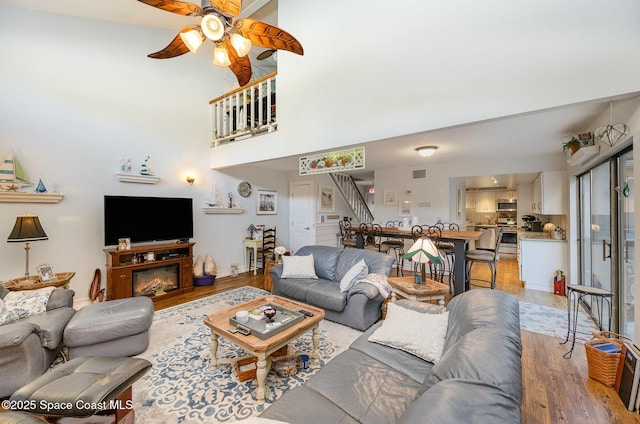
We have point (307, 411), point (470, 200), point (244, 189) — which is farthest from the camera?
point (470, 200)

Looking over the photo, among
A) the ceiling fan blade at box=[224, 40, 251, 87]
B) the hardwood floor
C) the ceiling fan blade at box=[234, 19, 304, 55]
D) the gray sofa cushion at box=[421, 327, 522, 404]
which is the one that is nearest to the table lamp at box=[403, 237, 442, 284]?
the hardwood floor

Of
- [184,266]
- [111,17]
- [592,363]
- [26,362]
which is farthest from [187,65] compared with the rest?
[592,363]

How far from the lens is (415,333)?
6.05 ft

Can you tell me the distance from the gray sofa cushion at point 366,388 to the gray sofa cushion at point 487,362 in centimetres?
34

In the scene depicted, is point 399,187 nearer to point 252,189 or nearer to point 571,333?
point 252,189

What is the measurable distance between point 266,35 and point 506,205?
9587 mm

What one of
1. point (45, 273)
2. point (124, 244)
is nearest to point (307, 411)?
point (45, 273)

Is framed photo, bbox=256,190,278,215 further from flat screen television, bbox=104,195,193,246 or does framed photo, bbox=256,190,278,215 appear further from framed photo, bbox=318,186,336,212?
flat screen television, bbox=104,195,193,246

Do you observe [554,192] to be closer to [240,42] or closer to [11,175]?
[240,42]

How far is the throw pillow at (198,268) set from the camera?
186 inches

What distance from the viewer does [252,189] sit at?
597 cm

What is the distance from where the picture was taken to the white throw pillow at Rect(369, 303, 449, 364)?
175cm

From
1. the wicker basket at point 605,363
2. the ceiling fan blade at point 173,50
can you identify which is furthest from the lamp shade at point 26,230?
the wicker basket at point 605,363

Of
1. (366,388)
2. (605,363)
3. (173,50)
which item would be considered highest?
(173,50)
